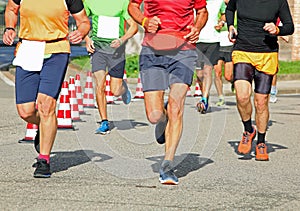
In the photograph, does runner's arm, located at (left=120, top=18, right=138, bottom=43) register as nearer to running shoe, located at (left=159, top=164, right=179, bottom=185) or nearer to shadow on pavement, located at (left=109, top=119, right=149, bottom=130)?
shadow on pavement, located at (left=109, top=119, right=149, bottom=130)

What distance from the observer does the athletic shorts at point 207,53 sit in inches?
598

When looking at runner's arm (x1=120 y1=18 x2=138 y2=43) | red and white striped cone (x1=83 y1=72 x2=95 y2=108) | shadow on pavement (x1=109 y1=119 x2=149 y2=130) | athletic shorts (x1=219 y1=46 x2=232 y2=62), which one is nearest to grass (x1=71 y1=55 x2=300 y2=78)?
red and white striped cone (x1=83 y1=72 x2=95 y2=108)

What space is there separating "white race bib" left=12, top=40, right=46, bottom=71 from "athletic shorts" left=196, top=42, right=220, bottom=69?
680cm

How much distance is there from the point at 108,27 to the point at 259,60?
2.78 meters

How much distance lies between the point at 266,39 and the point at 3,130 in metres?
3.98

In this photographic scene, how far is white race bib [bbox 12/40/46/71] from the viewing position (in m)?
8.50

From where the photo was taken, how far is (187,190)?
25.7 feet

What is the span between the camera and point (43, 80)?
27.9 feet

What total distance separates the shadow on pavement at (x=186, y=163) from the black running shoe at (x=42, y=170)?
1079mm

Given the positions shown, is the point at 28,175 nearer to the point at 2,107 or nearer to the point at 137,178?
the point at 137,178

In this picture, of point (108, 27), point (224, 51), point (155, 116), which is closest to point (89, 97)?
point (224, 51)

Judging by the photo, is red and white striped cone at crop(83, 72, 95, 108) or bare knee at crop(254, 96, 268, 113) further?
red and white striped cone at crop(83, 72, 95, 108)

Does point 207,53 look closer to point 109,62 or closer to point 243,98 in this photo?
point 109,62

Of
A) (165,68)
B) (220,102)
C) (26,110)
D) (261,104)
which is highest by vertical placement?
(165,68)
